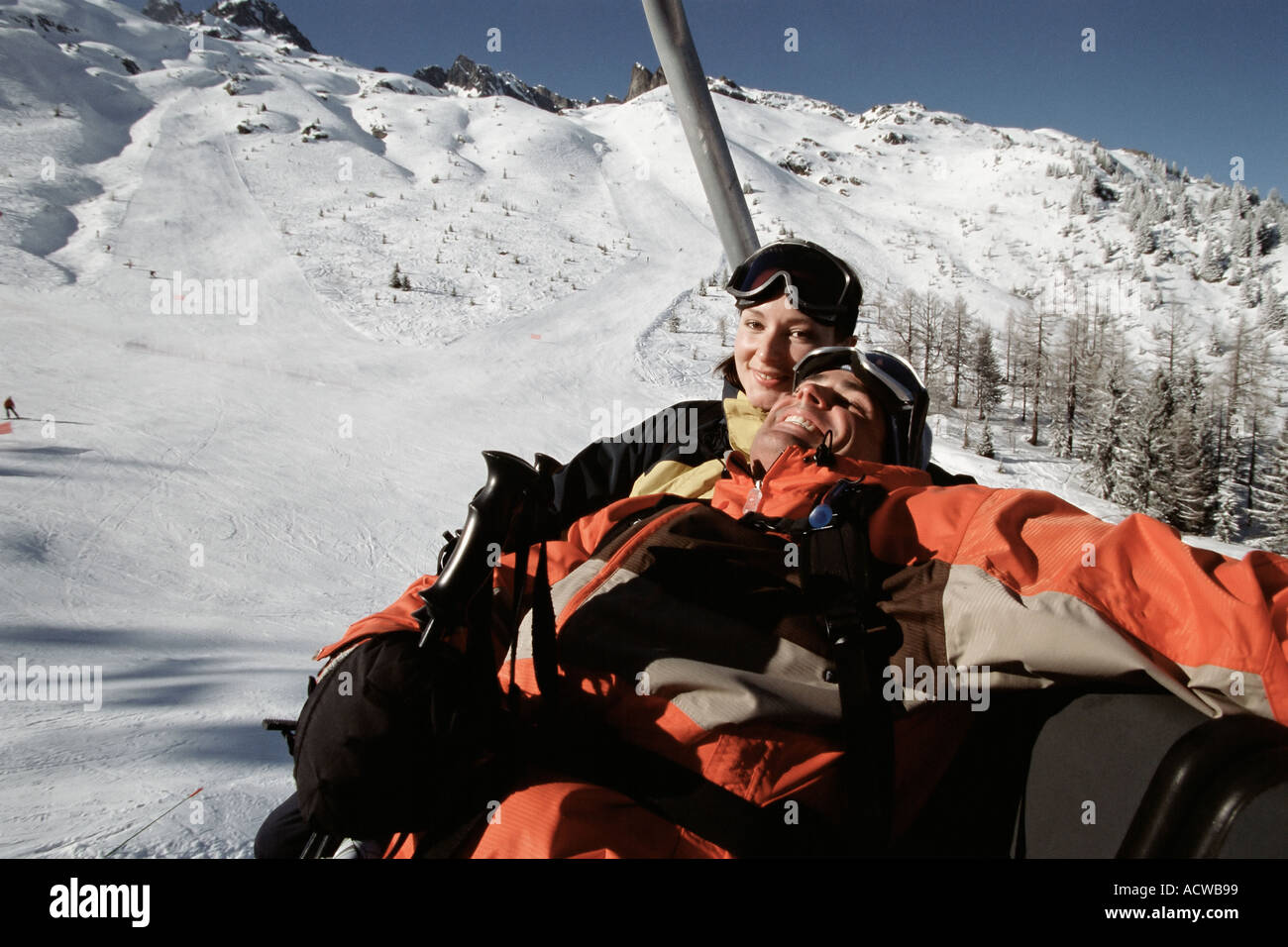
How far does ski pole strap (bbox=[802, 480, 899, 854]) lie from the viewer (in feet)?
3.74

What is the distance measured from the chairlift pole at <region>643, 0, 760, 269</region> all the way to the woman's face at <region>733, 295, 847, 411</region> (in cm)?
61

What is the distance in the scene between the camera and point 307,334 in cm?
1341

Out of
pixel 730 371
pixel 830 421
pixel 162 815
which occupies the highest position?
pixel 730 371

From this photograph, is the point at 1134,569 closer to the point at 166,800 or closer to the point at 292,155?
the point at 166,800

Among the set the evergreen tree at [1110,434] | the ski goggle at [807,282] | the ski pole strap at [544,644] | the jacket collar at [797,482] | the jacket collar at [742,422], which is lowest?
the evergreen tree at [1110,434]

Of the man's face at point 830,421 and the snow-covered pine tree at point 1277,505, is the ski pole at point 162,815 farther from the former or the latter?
the snow-covered pine tree at point 1277,505

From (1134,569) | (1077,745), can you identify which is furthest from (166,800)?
(1134,569)

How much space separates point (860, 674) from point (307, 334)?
47.7 ft

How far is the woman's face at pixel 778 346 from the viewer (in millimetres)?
2445

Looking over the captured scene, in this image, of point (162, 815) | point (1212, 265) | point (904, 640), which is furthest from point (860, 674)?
point (1212, 265)

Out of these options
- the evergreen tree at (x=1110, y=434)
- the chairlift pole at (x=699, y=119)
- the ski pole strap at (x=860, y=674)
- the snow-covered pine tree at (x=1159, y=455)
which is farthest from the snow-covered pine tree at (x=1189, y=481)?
the ski pole strap at (x=860, y=674)

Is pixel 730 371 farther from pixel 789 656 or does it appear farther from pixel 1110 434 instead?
pixel 1110 434

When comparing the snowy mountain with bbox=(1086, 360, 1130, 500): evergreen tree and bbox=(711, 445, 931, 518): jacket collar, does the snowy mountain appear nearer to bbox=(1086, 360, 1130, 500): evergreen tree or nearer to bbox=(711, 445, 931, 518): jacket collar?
bbox=(1086, 360, 1130, 500): evergreen tree

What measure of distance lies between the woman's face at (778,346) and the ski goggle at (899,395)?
0.36 m
